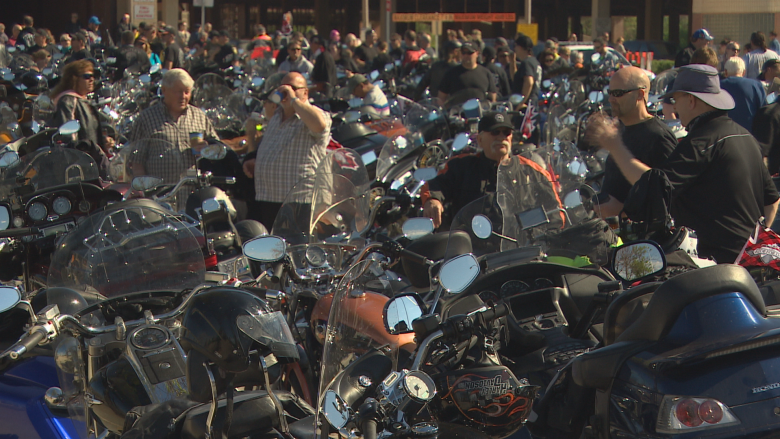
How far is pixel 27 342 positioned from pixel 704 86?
3.32 meters

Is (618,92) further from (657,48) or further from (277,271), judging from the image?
(657,48)

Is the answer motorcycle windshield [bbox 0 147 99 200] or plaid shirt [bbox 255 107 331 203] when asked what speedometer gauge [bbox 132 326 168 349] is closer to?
motorcycle windshield [bbox 0 147 99 200]

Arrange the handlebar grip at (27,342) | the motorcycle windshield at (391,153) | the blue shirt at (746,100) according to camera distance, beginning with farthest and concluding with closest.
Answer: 1. the blue shirt at (746,100)
2. the motorcycle windshield at (391,153)
3. the handlebar grip at (27,342)

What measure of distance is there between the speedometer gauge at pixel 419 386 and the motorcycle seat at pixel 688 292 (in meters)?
0.54

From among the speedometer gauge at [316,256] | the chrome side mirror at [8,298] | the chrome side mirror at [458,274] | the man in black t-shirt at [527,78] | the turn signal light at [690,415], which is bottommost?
the speedometer gauge at [316,256]

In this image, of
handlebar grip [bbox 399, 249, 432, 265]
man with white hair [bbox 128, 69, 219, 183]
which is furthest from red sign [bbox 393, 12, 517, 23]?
handlebar grip [bbox 399, 249, 432, 265]

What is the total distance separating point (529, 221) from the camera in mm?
3307

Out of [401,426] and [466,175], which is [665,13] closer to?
[466,175]

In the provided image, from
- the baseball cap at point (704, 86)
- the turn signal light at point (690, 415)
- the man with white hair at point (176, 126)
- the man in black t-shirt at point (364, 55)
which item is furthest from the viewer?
the man in black t-shirt at point (364, 55)

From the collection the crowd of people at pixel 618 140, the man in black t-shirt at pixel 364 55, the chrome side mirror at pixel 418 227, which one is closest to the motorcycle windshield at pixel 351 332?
the chrome side mirror at pixel 418 227

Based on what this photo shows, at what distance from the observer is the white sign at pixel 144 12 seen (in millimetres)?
25359

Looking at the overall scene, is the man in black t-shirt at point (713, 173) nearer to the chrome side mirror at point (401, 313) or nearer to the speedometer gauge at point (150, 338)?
the chrome side mirror at point (401, 313)

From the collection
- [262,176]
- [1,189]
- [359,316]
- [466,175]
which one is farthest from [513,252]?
[1,189]

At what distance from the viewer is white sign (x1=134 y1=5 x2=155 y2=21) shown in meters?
25.4
